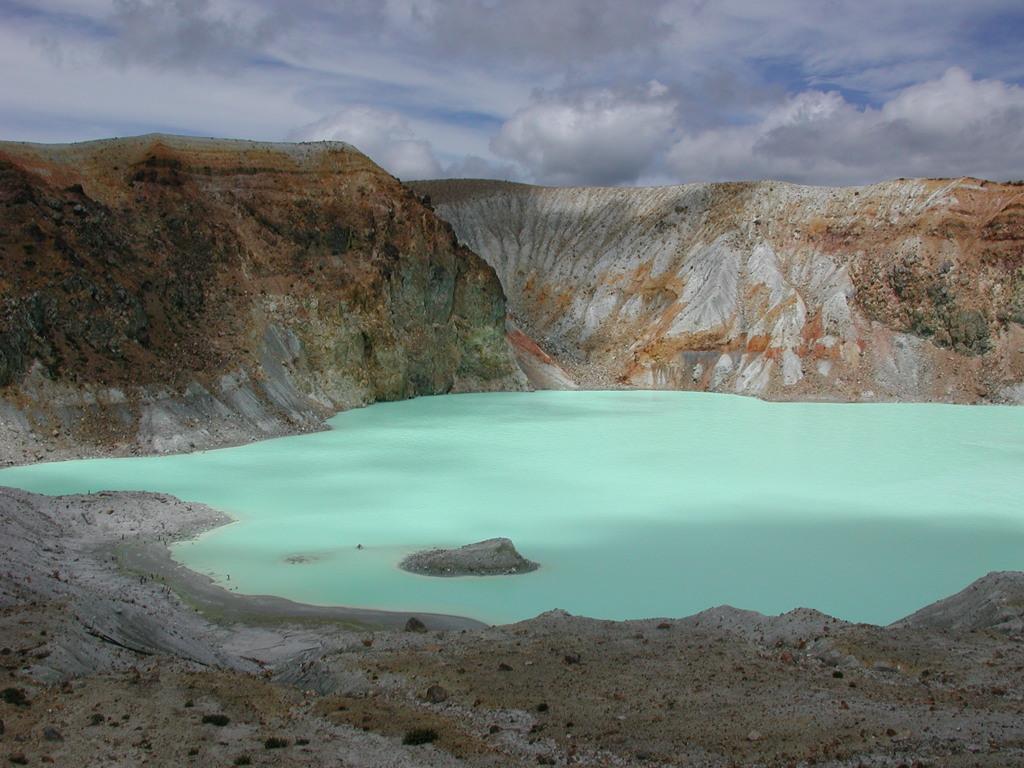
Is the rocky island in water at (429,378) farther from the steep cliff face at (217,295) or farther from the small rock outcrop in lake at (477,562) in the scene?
the small rock outcrop in lake at (477,562)

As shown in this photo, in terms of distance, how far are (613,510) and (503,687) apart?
10.4m

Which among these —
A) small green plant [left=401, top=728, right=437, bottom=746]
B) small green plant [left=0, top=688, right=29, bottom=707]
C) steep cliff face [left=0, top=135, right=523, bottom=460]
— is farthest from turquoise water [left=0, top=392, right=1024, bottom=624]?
small green plant [left=0, top=688, right=29, bottom=707]

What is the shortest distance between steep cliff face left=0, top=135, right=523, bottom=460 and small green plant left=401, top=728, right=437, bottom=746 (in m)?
20.6

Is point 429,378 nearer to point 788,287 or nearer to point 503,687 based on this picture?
point 788,287

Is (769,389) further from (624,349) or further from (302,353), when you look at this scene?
(302,353)

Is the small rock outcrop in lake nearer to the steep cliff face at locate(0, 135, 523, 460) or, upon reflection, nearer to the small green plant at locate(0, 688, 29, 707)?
the small green plant at locate(0, 688, 29, 707)

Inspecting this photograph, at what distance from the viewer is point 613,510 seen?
60.3ft

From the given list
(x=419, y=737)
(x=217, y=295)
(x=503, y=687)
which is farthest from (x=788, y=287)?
(x=419, y=737)

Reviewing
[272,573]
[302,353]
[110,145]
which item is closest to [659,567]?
[272,573]

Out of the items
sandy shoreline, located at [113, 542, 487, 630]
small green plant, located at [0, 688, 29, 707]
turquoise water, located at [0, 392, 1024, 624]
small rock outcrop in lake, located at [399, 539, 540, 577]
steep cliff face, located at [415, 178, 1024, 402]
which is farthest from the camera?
steep cliff face, located at [415, 178, 1024, 402]

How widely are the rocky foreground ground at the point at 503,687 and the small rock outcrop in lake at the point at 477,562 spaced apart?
7.61 ft

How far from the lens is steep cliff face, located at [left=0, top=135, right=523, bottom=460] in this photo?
26.1 meters

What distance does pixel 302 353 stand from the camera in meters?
36.1

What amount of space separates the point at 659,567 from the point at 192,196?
30.0 meters
